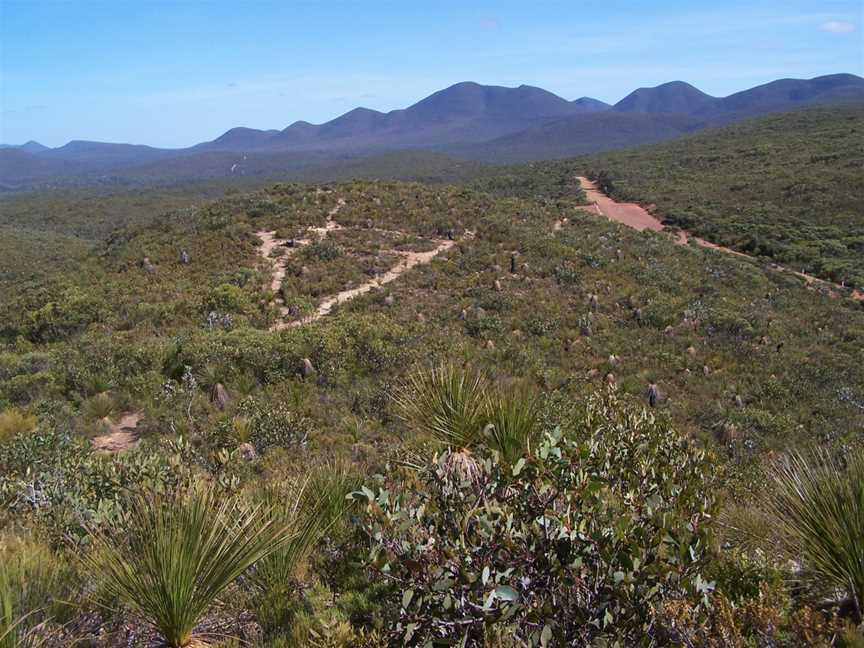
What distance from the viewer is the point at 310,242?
57.6 feet

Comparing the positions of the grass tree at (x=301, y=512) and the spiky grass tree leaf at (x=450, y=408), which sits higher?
the spiky grass tree leaf at (x=450, y=408)

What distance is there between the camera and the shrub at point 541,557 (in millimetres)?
2109

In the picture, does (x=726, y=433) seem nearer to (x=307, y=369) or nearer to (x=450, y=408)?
(x=450, y=408)

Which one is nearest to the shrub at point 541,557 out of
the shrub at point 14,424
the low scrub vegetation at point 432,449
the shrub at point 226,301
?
the low scrub vegetation at point 432,449

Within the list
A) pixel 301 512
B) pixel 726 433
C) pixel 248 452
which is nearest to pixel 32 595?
pixel 301 512

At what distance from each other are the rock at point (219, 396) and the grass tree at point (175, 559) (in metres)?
5.22

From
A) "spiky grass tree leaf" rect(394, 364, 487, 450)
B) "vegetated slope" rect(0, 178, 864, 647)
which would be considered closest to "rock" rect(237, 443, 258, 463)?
"vegetated slope" rect(0, 178, 864, 647)

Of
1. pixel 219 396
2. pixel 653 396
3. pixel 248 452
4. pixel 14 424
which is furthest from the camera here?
pixel 653 396

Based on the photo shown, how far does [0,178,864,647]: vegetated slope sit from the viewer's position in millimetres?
2805

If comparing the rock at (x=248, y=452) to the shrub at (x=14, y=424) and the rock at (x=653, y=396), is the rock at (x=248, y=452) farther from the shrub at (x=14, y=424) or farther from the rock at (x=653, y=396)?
the rock at (x=653, y=396)

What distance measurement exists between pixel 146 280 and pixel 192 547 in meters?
15.2

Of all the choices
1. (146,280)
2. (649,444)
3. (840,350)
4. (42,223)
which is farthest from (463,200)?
(42,223)

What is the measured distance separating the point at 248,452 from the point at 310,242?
1229 centimetres

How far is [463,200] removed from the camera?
23.7m
